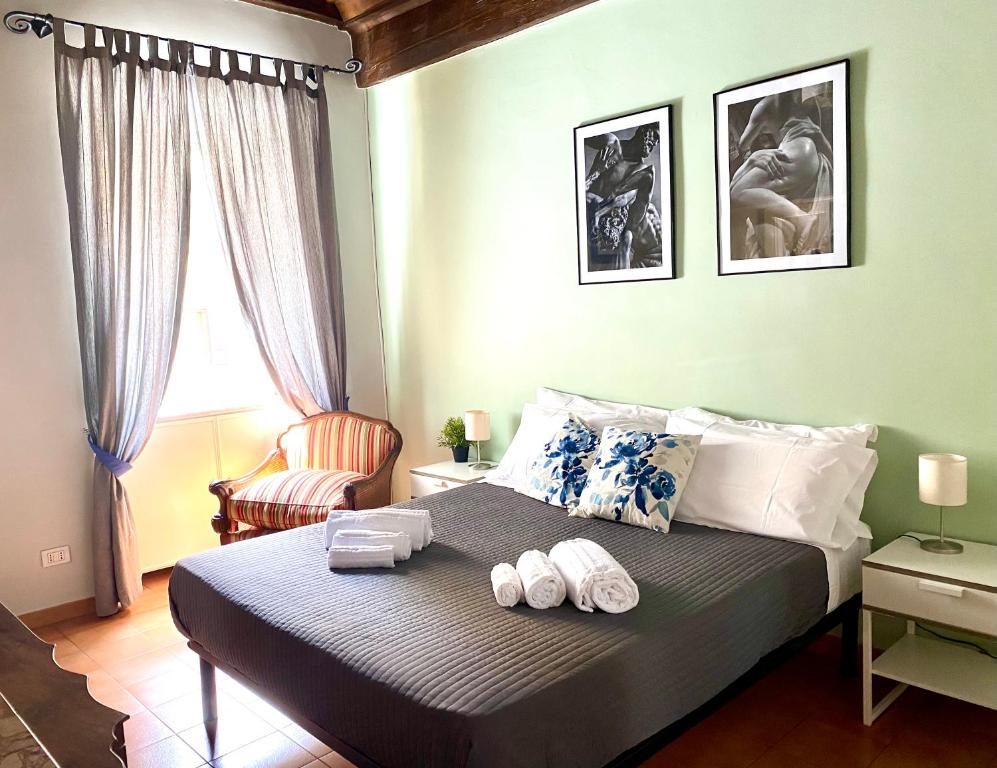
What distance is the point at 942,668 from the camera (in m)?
2.56

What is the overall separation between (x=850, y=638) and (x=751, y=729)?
535mm

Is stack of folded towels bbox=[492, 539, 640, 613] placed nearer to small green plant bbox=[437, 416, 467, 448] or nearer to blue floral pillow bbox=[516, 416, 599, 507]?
blue floral pillow bbox=[516, 416, 599, 507]

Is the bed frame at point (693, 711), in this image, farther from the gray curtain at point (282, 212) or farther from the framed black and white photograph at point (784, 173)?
the gray curtain at point (282, 212)

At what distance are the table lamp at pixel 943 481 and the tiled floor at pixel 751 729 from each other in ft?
1.84

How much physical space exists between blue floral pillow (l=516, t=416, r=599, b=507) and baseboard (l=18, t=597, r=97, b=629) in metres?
2.21

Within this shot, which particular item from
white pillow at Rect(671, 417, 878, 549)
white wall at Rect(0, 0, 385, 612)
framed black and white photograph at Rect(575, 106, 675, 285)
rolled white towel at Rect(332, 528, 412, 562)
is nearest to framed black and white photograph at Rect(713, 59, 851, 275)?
framed black and white photograph at Rect(575, 106, 675, 285)

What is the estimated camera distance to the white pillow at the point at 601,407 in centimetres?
338

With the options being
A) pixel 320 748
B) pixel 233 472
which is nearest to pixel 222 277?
pixel 233 472

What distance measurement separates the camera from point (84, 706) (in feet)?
5.24

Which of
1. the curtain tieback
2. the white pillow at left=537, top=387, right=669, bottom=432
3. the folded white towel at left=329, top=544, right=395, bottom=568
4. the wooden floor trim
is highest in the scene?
the white pillow at left=537, top=387, right=669, bottom=432

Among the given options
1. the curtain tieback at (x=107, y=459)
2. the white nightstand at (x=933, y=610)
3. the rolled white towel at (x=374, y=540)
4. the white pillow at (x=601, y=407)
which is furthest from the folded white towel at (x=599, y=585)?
the curtain tieback at (x=107, y=459)

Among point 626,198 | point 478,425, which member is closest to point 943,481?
point 626,198

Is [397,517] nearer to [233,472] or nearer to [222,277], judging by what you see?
[233,472]

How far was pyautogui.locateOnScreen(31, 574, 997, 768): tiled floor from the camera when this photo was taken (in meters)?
2.41
